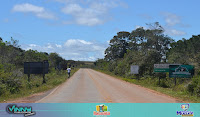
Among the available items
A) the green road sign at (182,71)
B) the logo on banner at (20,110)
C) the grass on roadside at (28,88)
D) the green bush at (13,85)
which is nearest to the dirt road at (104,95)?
the grass on roadside at (28,88)

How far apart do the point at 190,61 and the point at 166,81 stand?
12.6 ft

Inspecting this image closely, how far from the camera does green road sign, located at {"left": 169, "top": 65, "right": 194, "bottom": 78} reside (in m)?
21.8

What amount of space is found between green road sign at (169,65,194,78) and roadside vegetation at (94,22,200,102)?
0.45m

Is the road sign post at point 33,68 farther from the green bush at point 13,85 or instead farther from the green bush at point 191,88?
the green bush at point 191,88

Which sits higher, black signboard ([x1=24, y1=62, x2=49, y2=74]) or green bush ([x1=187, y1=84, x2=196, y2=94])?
black signboard ([x1=24, y1=62, x2=49, y2=74])

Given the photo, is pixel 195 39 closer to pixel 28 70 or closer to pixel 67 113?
pixel 28 70

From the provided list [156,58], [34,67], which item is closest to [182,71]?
[156,58]

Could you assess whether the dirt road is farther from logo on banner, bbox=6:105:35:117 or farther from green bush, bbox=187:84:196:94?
logo on banner, bbox=6:105:35:117

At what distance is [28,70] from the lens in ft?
81.0

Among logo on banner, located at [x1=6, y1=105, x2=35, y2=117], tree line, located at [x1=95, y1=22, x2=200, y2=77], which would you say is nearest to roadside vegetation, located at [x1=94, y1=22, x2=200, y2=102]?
tree line, located at [x1=95, y1=22, x2=200, y2=77]

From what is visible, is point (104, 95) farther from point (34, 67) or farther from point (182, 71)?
point (34, 67)

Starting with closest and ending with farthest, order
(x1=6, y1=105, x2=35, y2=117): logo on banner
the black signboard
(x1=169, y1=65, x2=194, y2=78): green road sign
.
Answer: (x1=6, y1=105, x2=35, y2=117): logo on banner, (x1=169, y1=65, x2=194, y2=78): green road sign, the black signboard

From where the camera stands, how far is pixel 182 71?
22.0 metres

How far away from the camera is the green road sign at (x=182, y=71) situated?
2184cm
